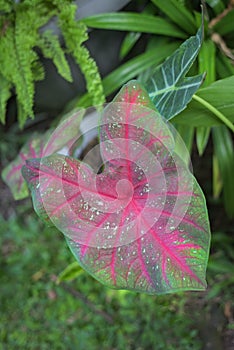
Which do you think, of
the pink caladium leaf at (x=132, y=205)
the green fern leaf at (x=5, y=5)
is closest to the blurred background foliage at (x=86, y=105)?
the green fern leaf at (x=5, y=5)

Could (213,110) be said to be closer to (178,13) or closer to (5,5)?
(178,13)

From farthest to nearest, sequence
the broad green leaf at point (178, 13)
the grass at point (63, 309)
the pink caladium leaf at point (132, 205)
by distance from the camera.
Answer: the grass at point (63, 309) → the broad green leaf at point (178, 13) → the pink caladium leaf at point (132, 205)

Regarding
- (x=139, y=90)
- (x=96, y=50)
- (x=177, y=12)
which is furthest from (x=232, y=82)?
(x=96, y=50)

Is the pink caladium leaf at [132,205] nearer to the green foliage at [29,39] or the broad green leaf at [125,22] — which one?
the green foliage at [29,39]

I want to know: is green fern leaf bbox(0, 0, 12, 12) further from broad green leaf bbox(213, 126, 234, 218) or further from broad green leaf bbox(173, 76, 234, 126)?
broad green leaf bbox(213, 126, 234, 218)

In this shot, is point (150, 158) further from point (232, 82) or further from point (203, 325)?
point (203, 325)

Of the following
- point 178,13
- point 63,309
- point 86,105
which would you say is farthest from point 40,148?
point 63,309

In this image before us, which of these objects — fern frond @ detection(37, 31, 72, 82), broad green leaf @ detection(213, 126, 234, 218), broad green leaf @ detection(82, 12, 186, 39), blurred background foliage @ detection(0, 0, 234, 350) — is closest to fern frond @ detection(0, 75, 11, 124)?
blurred background foliage @ detection(0, 0, 234, 350)

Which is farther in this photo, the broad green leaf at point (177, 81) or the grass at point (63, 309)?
the grass at point (63, 309)
